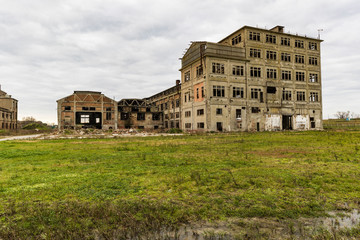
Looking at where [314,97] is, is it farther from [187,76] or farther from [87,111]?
[87,111]

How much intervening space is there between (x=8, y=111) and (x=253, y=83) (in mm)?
66491

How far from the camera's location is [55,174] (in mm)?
7684

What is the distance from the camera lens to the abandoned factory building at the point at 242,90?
38.9 m

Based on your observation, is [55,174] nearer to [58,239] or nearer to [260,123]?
[58,239]

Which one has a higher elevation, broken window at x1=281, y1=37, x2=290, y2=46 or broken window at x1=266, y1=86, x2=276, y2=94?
broken window at x1=281, y1=37, x2=290, y2=46

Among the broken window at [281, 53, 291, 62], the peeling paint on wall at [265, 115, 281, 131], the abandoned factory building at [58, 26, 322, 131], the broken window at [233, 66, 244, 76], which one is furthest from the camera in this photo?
the broken window at [281, 53, 291, 62]

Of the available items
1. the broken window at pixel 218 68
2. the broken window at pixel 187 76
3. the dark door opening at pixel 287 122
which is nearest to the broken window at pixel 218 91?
the broken window at pixel 218 68

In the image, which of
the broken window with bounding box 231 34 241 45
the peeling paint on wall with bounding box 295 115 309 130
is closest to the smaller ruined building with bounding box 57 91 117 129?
the broken window with bounding box 231 34 241 45

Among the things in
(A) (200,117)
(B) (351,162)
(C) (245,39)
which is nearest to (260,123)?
(A) (200,117)

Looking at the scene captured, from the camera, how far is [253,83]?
135 feet

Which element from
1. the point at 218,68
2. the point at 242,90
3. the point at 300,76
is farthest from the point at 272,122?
the point at 218,68

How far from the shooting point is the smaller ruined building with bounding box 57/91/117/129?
47.5 meters

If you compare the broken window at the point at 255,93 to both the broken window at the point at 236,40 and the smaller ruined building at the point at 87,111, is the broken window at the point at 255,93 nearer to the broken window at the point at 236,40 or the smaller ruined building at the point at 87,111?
the broken window at the point at 236,40

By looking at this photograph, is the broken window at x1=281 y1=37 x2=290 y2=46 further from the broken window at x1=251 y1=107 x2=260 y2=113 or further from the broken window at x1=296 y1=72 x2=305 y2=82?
the broken window at x1=251 y1=107 x2=260 y2=113
